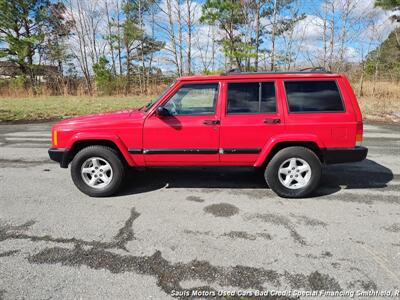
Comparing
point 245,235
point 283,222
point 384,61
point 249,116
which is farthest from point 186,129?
point 384,61

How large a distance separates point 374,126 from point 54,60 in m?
32.0

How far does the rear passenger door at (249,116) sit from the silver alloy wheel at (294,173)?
18.0 inches

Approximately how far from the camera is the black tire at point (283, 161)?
4.04 m

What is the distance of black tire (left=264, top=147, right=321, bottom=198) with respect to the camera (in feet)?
13.3

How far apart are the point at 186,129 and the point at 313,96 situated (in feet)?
6.27

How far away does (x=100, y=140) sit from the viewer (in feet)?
13.9

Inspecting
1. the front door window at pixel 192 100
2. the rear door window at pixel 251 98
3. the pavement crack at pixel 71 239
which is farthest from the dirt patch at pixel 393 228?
the pavement crack at pixel 71 239

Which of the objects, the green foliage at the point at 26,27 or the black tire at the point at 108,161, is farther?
the green foliage at the point at 26,27

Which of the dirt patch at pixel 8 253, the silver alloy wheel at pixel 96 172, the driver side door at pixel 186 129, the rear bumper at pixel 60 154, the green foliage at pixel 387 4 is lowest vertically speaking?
the dirt patch at pixel 8 253

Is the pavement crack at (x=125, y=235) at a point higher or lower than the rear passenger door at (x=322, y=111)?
lower

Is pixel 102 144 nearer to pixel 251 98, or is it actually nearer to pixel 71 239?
pixel 71 239

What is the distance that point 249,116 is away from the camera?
405 cm

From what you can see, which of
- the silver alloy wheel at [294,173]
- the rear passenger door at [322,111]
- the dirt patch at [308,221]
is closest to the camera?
the dirt patch at [308,221]

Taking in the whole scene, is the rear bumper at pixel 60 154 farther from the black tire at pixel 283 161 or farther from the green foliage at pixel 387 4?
the green foliage at pixel 387 4
